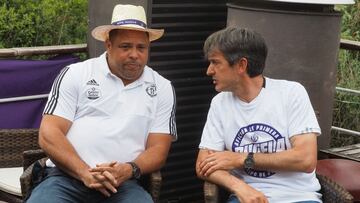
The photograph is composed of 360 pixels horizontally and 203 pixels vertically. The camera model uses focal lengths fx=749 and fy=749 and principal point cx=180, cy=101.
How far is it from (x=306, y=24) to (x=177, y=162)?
1527 millimetres

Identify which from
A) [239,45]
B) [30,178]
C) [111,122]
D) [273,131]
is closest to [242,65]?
[239,45]

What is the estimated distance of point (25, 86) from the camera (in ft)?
17.5

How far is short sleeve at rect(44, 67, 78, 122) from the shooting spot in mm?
4008

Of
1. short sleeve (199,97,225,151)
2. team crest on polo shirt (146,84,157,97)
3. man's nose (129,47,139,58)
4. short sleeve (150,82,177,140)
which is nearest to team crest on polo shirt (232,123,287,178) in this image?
short sleeve (199,97,225,151)

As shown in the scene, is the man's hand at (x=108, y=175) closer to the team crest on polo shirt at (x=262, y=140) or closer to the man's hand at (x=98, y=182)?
the man's hand at (x=98, y=182)

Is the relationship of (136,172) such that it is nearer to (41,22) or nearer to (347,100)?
(41,22)

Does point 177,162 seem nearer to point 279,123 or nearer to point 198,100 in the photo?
point 198,100

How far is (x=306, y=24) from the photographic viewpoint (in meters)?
4.50

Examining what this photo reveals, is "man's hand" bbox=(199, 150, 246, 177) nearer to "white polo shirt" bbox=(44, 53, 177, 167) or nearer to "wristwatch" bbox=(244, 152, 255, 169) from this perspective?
"wristwatch" bbox=(244, 152, 255, 169)

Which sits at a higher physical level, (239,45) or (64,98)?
(239,45)

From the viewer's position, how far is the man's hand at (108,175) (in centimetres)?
383

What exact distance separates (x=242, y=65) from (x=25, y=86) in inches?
81.2

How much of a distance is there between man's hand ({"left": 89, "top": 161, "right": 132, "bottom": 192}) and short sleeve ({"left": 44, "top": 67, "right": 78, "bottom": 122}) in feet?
1.20

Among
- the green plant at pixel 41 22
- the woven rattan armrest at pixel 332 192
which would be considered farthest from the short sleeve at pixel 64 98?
the green plant at pixel 41 22
